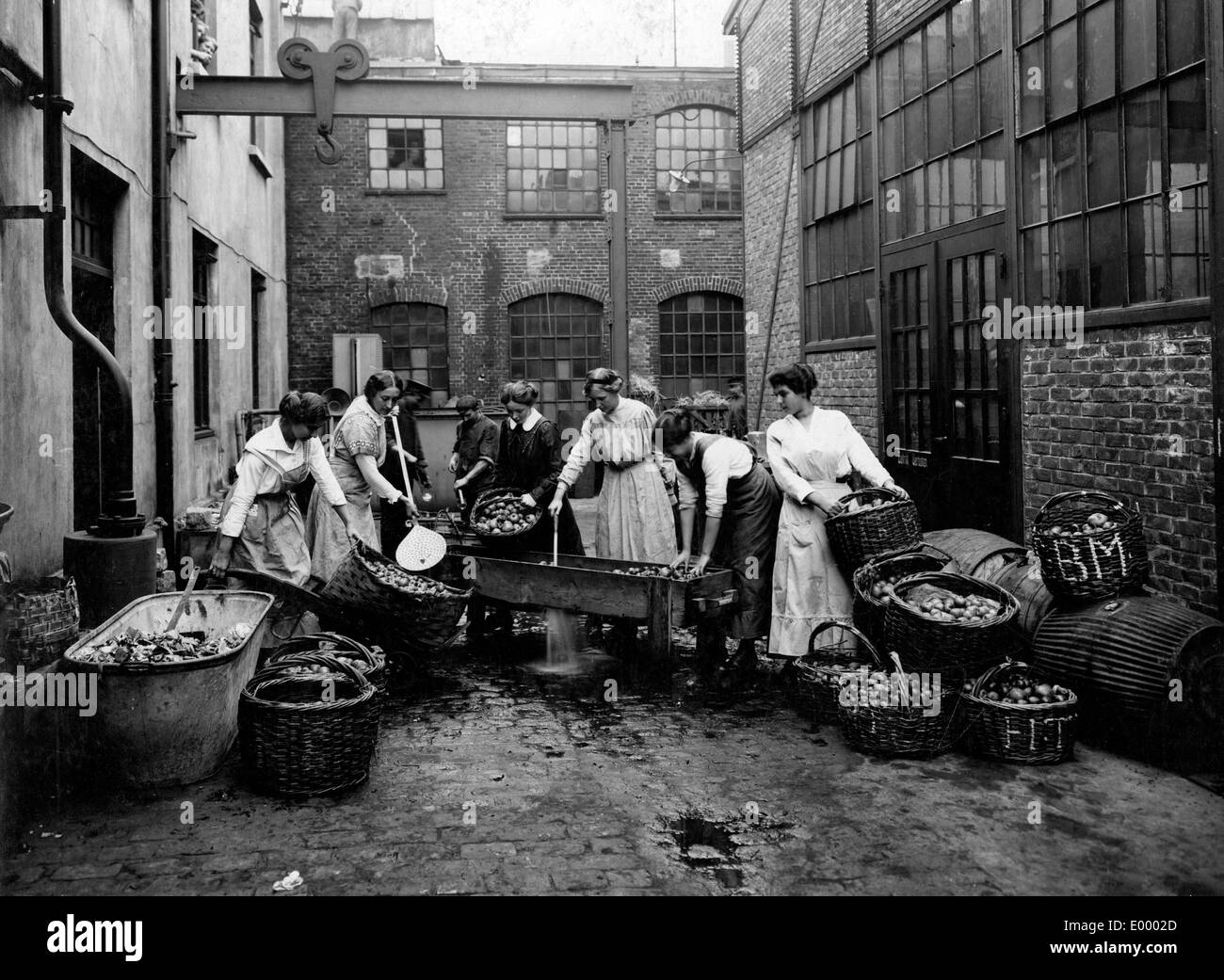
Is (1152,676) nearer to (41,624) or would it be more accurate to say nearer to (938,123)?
(41,624)

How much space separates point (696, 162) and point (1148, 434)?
1592 cm

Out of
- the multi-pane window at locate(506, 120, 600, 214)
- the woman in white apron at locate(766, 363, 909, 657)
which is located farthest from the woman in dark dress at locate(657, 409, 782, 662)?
the multi-pane window at locate(506, 120, 600, 214)

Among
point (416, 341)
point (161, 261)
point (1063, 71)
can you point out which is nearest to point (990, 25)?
point (1063, 71)

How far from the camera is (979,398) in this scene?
→ 8867 mm

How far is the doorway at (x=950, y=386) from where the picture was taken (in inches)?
334

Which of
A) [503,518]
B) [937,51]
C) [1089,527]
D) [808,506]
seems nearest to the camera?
[1089,527]

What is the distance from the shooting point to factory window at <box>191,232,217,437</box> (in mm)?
12680

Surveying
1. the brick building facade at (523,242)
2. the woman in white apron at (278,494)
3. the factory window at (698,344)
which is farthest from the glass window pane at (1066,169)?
the factory window at (698,344)

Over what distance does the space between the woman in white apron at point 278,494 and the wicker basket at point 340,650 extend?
1.06 metres

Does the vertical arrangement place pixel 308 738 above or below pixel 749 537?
below

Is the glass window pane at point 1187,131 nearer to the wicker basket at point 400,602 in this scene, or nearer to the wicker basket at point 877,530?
the wicker basket at point 877,530

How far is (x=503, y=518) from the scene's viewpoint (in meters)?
7.78

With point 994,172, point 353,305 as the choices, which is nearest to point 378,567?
point 994,172

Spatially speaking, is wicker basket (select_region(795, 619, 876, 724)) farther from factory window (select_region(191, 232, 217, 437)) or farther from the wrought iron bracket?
factory window (select_region(191, 232, 217, 437))
